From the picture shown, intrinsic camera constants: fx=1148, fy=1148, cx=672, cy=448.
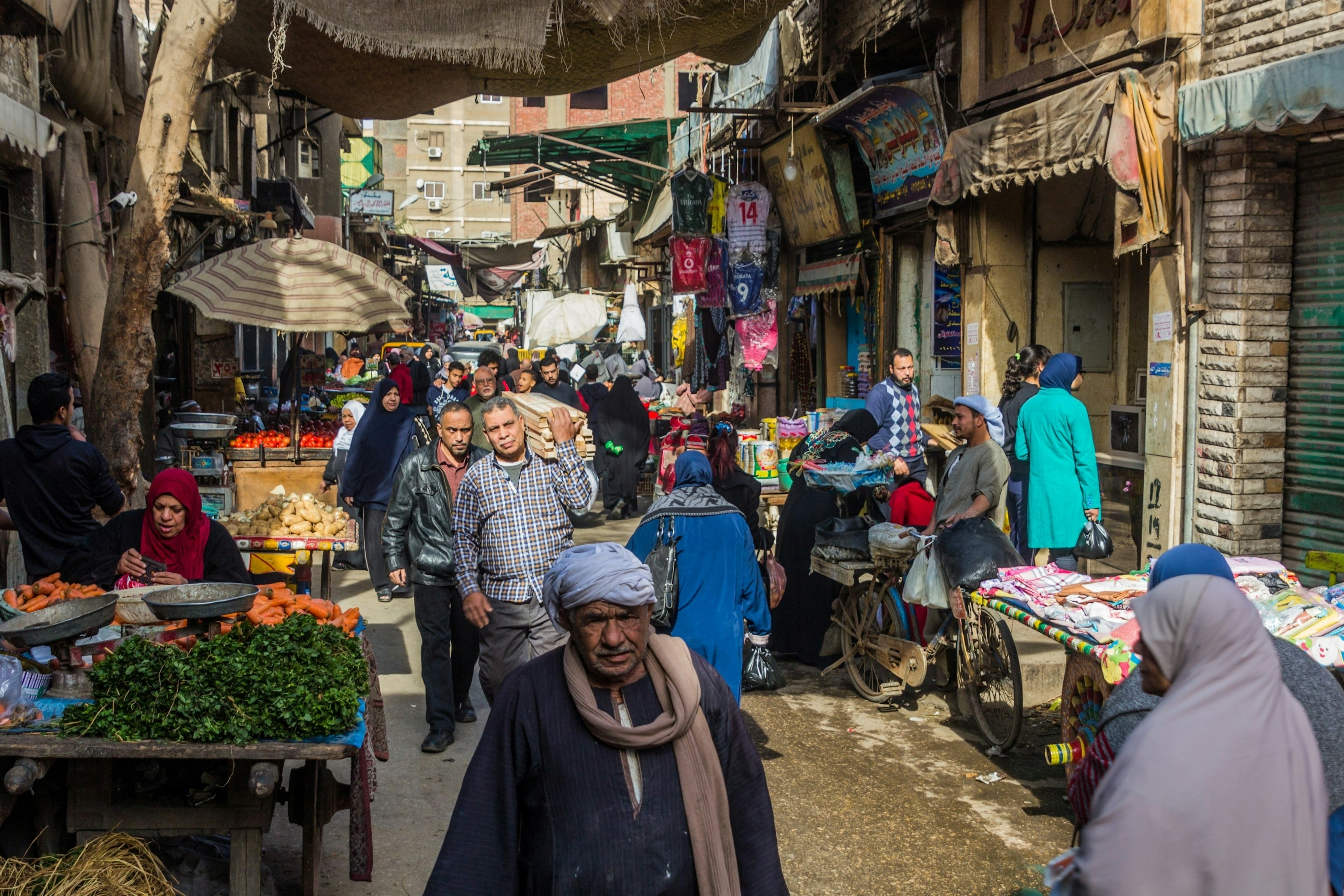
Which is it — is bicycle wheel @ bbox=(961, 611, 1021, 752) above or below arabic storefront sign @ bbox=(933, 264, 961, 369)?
below

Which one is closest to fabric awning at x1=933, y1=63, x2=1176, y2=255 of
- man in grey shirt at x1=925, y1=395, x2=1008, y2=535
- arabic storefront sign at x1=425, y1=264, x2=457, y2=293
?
man in grey shirt at x1=925, y1=395, x2=1008, y2=535

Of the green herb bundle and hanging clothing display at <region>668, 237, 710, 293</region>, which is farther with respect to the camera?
hanging clothing display at <region>668, 237, 710, 293</region>

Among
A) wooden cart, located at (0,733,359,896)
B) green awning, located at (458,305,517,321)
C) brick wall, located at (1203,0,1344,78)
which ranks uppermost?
green awning, located at (458,305,517,321)

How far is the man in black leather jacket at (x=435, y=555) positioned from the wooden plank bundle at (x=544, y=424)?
479mm

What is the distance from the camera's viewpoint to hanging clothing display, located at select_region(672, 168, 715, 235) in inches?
647

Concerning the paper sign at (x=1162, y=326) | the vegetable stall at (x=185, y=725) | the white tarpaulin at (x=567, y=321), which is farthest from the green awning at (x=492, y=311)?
the vegetable stall at (x=185, y=725)

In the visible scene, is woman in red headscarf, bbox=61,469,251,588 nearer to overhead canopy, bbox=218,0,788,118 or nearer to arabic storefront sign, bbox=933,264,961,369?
overhead canopy, bbox=218,0,788,118

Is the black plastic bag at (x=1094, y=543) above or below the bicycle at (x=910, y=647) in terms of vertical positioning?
above

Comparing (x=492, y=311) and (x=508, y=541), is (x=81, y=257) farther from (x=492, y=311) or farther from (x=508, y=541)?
(x=492, y=311)

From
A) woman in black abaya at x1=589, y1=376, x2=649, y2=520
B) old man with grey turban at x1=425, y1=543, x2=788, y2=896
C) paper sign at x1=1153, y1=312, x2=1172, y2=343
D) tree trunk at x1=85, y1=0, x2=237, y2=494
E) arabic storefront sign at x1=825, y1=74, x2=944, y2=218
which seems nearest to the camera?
old man with grey turban at x1=425, y1=543, x2=788, y2=896

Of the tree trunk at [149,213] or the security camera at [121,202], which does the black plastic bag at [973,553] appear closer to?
the tree trunk at [149,213]

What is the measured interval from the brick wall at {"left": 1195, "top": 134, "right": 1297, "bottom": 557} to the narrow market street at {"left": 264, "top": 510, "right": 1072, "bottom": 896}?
186cm

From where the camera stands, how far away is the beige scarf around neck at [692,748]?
8.30ft

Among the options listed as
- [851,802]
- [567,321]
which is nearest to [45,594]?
[851,802]
